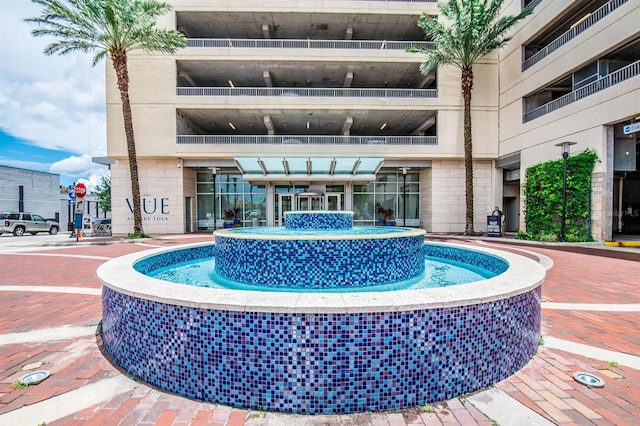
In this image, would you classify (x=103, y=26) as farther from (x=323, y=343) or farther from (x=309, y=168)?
(x=323, y=343)

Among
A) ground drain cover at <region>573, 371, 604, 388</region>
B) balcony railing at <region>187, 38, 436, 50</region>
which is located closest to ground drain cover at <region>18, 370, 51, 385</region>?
ground drain cover at <region>573, 371, 604, 388</region>

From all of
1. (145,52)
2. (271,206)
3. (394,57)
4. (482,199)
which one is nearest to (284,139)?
(271,206)

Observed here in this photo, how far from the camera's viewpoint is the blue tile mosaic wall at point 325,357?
2326 mm

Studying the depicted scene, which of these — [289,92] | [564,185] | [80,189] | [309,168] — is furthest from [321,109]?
[80,189]

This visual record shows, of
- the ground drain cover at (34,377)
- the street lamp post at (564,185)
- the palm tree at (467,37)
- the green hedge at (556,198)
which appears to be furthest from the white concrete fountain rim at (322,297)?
the palm tree at (467,37)

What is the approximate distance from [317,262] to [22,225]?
28.0 metres

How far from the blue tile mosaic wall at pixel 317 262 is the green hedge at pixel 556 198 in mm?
13056

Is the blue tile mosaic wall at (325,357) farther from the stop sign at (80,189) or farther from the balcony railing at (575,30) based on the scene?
the stop sign at (80,189)

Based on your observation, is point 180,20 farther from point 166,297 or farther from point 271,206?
point 166,297

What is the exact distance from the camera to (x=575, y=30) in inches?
561

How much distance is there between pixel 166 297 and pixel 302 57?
1876 cm

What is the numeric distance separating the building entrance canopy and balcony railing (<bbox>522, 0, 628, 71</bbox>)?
10.4m

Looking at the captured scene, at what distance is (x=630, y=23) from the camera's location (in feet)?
38.0

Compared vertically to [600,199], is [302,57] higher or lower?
higher
